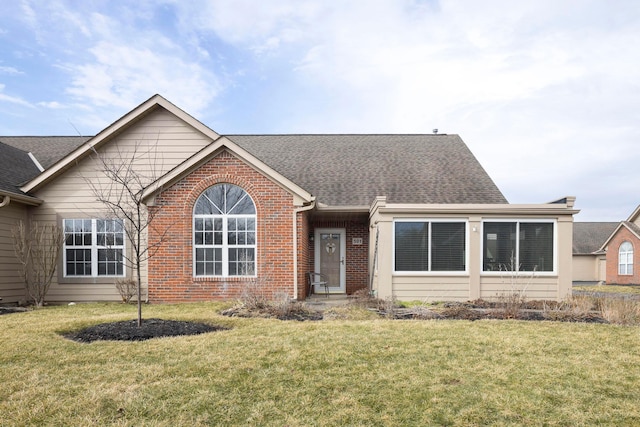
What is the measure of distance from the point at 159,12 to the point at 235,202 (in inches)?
238

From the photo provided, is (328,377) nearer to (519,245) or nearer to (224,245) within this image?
(224,245)

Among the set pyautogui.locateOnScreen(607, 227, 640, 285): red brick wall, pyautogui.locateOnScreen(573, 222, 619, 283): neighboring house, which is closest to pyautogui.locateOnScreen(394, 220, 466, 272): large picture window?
pyautogui.locateOnScreen(607, 227, 640, 285): red brick wall

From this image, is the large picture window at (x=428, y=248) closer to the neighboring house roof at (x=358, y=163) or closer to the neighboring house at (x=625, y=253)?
the neighboring house roof at (x=358, y=163)

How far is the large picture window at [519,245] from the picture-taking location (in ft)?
37.0

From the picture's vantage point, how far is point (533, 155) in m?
19.9

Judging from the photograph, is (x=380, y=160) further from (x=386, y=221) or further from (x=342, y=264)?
(x=386, y=221)

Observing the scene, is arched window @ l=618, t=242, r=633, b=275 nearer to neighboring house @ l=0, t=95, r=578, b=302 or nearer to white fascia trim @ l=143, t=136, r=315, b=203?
neighboring house @ l=0, t=95, r=578, b=302

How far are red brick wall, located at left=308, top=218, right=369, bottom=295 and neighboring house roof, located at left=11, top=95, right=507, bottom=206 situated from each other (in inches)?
40.2

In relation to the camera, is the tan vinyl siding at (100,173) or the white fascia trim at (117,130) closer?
the white fascia trim at (117,130)

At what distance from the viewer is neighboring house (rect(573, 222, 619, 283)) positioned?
3525cm

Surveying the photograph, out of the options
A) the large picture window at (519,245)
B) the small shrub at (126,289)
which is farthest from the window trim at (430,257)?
the small shrub at (126,289)

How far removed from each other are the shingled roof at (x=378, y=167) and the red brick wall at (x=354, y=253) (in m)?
1.02

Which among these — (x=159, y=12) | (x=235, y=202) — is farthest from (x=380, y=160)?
(x=159, y=12)

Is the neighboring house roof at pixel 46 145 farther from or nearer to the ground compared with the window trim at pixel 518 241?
farther from the ground
